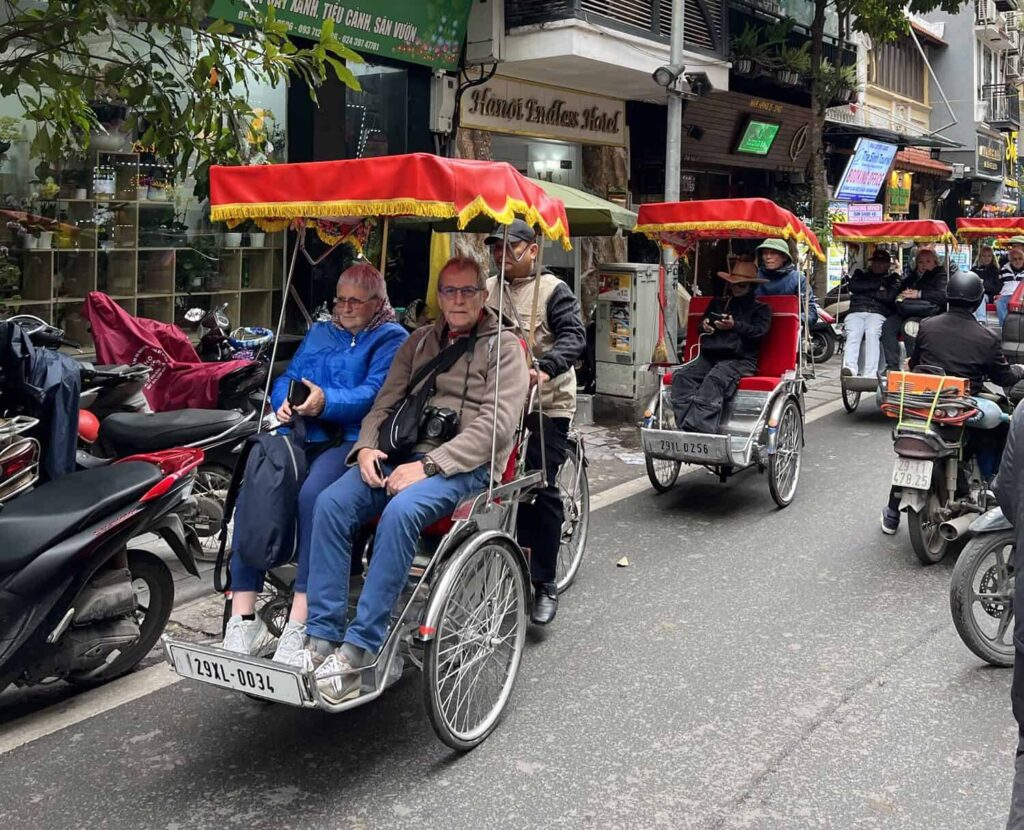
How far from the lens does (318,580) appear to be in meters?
3.78

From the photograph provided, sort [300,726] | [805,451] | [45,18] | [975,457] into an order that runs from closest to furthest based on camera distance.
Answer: [300,726] < [45,18] < [975,457] < [805,451]

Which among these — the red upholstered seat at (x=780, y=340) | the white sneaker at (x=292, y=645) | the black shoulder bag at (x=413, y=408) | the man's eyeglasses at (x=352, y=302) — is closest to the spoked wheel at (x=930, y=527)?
the red upholstered seat at (x=780, y=340)

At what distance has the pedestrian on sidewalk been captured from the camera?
1141cm

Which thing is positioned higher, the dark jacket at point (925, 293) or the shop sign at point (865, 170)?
the shop sign at point (865, 170)

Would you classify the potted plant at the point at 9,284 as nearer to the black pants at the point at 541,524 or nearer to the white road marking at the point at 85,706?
the white road marking at the point at 85,706

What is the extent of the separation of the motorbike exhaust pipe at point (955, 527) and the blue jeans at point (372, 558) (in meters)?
3.19

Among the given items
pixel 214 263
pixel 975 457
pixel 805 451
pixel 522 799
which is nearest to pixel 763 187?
pixel 805 451

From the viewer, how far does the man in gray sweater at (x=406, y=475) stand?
146 inches

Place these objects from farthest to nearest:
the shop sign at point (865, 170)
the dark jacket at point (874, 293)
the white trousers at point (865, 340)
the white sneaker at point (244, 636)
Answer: the shop sign at point (865, 170) → the dark jacket at point (874, 293) → the white trousers at point (865, 340) → the white sneaker at point (244, 636)

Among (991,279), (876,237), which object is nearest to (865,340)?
(876,237)

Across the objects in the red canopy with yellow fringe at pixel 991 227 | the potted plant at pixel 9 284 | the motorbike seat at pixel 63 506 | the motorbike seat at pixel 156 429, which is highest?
the red canopy with yellow fringe at pixel 991 227

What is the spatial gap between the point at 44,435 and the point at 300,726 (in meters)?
1.89

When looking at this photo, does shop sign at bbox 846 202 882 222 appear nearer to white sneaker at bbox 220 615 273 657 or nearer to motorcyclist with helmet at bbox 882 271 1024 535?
motorcyclist with helmet at bbox 882 271 1024 535

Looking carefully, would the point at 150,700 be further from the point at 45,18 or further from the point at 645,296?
the point at 645,296
